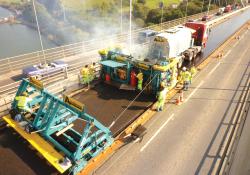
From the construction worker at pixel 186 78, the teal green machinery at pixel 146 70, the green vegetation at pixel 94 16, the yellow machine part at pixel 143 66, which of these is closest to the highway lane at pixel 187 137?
the construction worker at pixel 186 78

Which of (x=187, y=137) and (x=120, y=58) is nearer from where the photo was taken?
(x=187, y=137)

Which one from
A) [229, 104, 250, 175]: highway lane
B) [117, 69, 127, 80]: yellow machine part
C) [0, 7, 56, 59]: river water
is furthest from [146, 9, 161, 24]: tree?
[229, 104, 250, 175]: highway lane

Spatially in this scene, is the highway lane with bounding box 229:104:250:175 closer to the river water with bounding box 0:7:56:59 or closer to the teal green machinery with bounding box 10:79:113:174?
the teal green machinery with bounding box 10:79:113:174

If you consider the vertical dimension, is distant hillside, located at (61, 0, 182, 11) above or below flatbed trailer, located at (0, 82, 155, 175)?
above

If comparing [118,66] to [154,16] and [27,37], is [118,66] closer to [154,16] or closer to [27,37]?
[154,16]

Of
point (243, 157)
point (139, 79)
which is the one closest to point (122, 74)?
point (139, 79)

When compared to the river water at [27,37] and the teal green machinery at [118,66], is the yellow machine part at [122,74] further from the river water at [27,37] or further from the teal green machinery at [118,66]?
the river water at [27,37]
